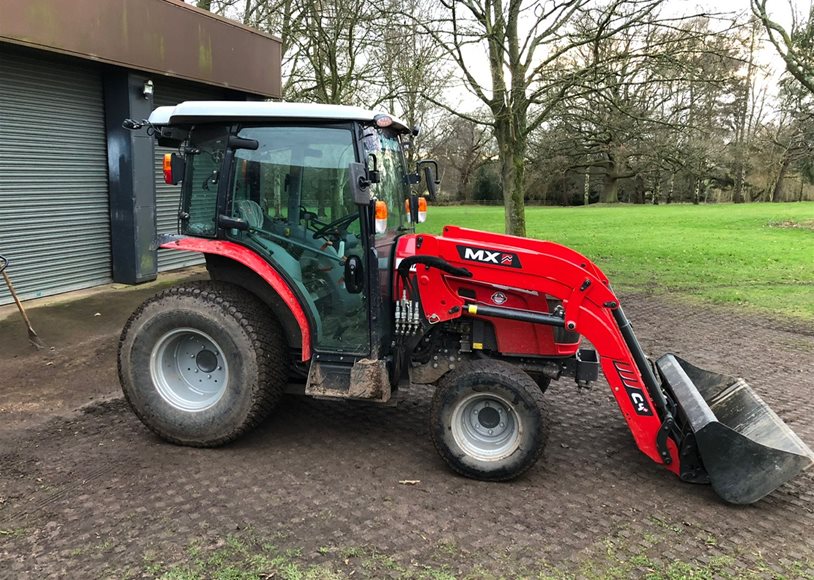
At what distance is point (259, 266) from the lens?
4.13 metres

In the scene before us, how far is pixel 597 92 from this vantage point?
9.98 metres

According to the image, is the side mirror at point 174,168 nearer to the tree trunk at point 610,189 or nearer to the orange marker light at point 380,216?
the orange marker light at point 380,216

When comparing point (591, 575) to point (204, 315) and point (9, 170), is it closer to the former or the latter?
point (204, 315)

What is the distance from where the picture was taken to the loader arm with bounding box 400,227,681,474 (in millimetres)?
3838

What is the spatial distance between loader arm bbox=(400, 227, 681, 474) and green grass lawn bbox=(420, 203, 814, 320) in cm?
653

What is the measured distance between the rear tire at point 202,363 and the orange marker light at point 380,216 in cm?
→ 101

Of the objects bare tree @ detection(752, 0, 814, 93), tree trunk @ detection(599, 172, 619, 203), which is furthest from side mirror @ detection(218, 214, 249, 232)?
tree trunk @ detection(599, 172, 619, 203)

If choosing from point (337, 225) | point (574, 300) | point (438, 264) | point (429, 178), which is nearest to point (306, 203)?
point (337, 225)

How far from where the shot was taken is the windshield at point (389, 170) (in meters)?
4.06

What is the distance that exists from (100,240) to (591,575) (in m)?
8.44

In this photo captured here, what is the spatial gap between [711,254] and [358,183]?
13742 mm

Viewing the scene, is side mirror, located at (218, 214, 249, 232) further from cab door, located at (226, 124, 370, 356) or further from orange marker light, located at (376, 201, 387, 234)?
orange marker light, located at (376, 201, 387, 234)

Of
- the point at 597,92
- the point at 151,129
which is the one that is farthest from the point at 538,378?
the point at 597,92

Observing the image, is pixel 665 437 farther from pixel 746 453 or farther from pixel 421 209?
pixel 421 209
